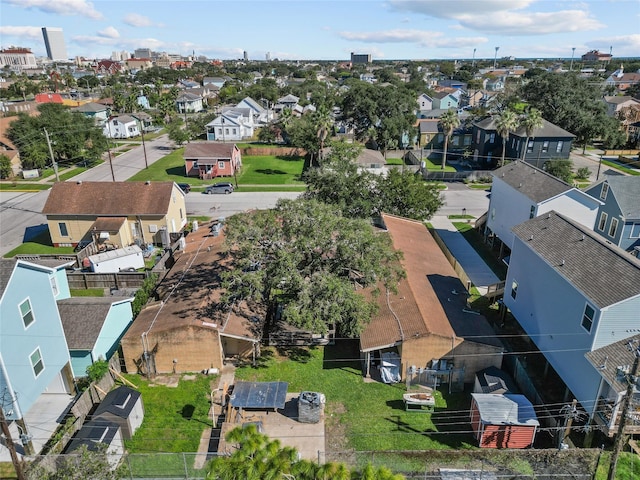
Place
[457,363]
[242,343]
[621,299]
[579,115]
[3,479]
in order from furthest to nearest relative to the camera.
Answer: [579,115], [242,343], [457,363], [621,299], [3,479]

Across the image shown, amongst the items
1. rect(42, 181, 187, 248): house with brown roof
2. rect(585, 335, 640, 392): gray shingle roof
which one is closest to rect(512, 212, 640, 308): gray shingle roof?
rect(585, 335, 640, 392): gray shingle roof

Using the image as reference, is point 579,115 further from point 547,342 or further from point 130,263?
point 130,263

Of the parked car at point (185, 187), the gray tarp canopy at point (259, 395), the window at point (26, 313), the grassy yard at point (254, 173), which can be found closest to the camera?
the window at point (26, 313)

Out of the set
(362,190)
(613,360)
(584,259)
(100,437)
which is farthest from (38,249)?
(613,360)

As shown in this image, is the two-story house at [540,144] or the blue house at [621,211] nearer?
the blue house at [621,211]

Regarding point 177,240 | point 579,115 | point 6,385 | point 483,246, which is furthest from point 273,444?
point 579,115

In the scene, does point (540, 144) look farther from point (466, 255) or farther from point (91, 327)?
point (91, 327)

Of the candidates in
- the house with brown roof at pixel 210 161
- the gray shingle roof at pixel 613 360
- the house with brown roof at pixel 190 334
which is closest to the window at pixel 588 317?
the gray shingle roof at pixel 613 360

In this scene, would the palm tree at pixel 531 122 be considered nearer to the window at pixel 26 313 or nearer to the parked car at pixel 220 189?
the parked car at pixel 220 189
